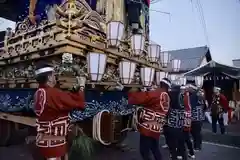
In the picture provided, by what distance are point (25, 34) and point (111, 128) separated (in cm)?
297

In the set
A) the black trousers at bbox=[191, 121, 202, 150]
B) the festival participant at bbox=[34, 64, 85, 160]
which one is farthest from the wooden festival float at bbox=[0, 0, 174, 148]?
the black trousers at bbox=[191, 121, 202, 150]

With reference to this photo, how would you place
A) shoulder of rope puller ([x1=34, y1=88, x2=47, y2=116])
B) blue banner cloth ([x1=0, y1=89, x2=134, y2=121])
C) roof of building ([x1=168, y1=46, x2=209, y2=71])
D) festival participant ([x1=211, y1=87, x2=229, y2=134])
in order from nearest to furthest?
1. shoulder of rope puller ([x1=34, y1=88, x2=47, y2=116])
2. blue banner cloth ([x1=0, y1=89, x2=134, y2=121])
3. festival participant ([x1=211, y1=87, x2=229, y2=134])
4. roof of building ([x1=168, y1=46, x2=209, y2=71])

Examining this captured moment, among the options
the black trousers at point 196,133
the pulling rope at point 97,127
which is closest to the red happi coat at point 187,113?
the black trousers at point 196,133

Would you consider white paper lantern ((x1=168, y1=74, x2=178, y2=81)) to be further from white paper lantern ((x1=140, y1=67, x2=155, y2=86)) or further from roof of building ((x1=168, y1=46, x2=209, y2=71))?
roof of building ((x1=168, y1=46, x2=209, y2=71))

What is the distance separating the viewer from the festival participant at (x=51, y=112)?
280 centimetres

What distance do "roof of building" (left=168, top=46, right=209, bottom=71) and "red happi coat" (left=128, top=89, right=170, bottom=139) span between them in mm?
13585

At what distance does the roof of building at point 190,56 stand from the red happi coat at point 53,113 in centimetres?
1503

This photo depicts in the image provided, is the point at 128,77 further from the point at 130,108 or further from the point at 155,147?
the point at 130,108

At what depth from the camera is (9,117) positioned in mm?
5238

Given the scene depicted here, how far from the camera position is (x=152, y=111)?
3.95 metres

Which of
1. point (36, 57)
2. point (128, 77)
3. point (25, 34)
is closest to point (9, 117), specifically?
point (36, 57)

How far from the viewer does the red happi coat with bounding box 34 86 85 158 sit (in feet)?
9.18

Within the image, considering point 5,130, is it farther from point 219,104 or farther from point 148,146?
point 219,104

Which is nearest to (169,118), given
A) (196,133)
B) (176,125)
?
(176,125)
